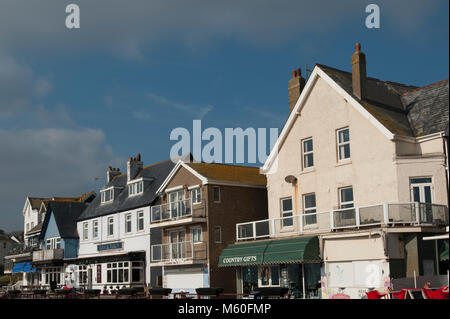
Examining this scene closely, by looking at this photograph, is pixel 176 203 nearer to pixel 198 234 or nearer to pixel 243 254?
pixel 198 234

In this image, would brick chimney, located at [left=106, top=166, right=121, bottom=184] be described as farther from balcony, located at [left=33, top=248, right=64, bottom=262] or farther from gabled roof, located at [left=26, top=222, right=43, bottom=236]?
gabled roof, located at [left=26, top=222, right=43, bottom=236]

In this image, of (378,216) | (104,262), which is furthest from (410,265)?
(104,262)

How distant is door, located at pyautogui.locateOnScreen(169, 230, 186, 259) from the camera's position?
4047 cm

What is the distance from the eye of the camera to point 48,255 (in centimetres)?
6019

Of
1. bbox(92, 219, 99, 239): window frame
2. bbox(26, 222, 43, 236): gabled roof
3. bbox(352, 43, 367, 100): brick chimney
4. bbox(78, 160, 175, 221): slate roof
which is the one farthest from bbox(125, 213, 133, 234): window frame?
bbox(352, 43, 367, 100): brick chimney

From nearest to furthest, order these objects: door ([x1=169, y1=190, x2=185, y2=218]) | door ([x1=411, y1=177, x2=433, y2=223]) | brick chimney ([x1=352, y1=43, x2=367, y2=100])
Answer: door ([x1=411, y1=177, x2=433, y2=223]) → brick chimney ([x1=352, y1=43, x2=367, y2=100]) → door ([x1=169, y1=190, x2=185, y2=218])

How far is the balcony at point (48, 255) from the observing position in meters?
59.1

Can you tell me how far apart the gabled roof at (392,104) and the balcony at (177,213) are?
285 inches

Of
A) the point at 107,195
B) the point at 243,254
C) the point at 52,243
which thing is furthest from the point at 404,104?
the point at 52,243

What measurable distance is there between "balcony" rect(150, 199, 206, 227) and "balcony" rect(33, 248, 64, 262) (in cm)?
1936

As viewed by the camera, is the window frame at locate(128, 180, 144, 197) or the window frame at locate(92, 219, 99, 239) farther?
the window frame at locate(92, 219, 99, 239)

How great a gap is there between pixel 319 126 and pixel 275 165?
4229 mm

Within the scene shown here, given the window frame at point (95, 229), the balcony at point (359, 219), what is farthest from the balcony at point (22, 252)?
the balcony at point (359, 219)

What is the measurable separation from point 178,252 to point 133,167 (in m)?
13.9
